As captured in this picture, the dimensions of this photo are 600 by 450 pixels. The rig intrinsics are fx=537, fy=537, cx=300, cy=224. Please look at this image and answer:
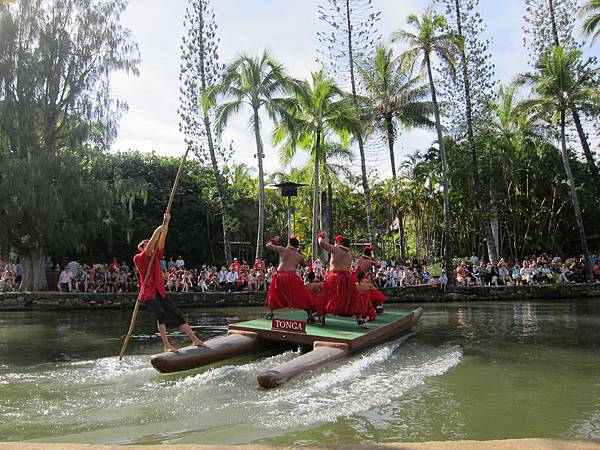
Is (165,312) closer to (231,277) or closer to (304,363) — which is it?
(304,363)

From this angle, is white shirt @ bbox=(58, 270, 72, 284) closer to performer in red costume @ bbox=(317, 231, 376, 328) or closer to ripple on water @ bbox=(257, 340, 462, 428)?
performer in red costume @ bbox=(317, 231, 376, 328)

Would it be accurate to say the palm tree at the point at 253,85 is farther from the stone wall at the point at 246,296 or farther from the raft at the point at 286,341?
the raft at the point at 286,341

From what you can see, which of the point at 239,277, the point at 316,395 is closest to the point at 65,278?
the point at 239,277

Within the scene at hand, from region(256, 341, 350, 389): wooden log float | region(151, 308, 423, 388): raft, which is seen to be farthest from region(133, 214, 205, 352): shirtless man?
region(256, 341, 350, 389): wooden log float

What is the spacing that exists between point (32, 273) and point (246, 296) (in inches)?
278

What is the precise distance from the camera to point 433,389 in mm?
6137

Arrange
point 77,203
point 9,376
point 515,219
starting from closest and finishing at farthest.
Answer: point 9,376, point 77,203, point 515,219

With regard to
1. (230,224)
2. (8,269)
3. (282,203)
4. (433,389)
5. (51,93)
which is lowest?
(433,389)

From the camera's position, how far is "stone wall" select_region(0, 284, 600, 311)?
16.4 m

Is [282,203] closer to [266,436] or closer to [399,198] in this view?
[399,198]

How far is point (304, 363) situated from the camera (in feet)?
20.6

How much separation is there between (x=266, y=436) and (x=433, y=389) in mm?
2512

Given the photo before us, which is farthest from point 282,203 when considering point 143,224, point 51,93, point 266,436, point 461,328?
point 266,436

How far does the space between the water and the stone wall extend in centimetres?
699
